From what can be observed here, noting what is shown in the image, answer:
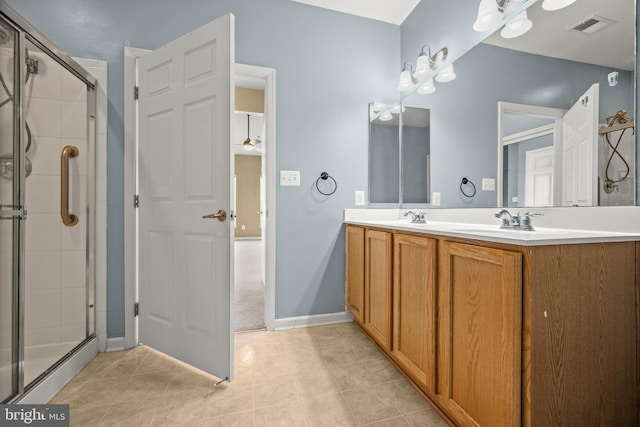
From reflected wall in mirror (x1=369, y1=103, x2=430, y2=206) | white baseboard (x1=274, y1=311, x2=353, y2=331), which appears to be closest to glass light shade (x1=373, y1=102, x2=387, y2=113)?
reflected wall in mirror (x1=369, y1=103, x2=430, y2=206)

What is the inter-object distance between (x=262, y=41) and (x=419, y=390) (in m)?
2.58

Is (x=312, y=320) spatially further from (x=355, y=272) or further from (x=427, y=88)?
(x=427, y=88)

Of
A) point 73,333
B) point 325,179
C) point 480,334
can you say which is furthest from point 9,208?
point 480,334

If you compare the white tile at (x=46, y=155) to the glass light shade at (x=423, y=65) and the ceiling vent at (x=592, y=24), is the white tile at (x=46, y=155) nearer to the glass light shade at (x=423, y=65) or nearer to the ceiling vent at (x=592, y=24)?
the glass light shade at (x=423, y=65)

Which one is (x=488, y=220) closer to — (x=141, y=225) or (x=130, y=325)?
(x=141, y=225)

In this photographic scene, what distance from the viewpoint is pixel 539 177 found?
139cm

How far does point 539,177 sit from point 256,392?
182 cm

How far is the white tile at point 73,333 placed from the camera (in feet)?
5.71

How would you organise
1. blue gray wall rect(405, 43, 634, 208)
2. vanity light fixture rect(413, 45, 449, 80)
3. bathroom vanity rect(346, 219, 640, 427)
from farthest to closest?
vanity light fixture rect(413, 45, 449, 80)
blue gray wall rect(405, 43, 634, 208)
bathroom vanity rect(346, 219, 640, 427)

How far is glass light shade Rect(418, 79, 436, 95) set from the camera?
214cm

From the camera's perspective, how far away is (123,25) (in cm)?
191

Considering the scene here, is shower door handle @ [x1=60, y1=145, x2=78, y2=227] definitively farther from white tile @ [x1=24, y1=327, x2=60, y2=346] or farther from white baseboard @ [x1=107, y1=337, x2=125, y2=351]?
white baseboard @ [x1=107, y1=337, x2=125, y2=351]

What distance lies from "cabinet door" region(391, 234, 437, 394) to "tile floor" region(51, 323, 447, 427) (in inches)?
7.1

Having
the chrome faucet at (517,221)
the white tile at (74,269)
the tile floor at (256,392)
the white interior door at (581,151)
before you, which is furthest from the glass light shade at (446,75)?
the white tile at (74,269)
